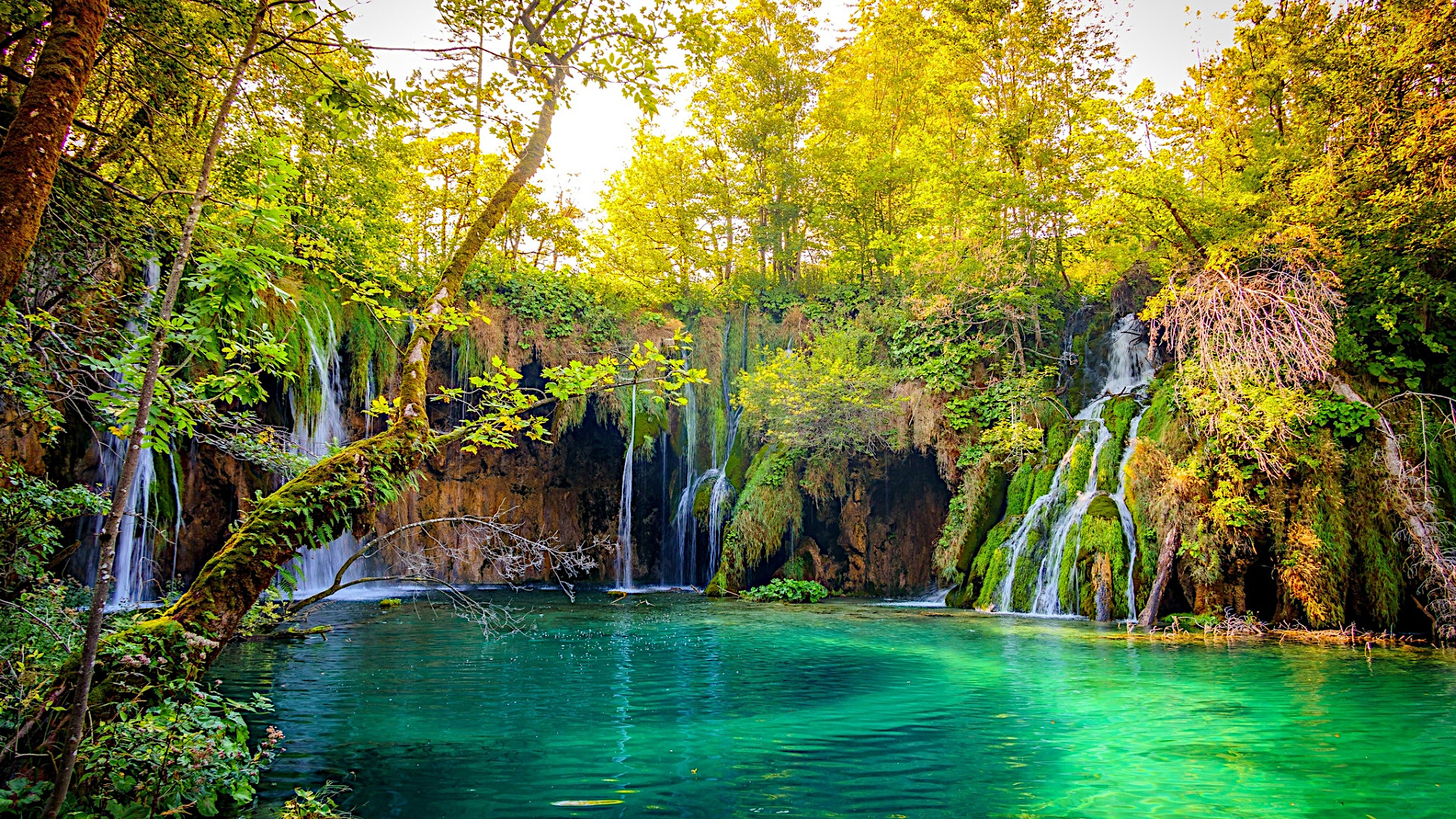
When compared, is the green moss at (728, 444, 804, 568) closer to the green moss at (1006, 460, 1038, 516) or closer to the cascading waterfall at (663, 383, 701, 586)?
the cascading waterfall at (663, 383, 701, 586)

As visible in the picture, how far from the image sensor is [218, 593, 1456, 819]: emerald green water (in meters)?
4.23

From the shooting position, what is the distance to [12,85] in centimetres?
366

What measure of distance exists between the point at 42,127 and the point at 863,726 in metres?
6.06

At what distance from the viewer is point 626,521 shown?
20641 mm

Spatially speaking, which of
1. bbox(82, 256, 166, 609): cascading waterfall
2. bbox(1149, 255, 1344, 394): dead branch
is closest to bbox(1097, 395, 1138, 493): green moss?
bbox(1149, 255, 1344, 394): dead branch

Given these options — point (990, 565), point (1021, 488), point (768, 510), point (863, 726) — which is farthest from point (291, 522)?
point (768, 510)

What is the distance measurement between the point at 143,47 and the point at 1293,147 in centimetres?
1509

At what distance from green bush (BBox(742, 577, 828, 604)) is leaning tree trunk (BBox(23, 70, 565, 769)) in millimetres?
12848

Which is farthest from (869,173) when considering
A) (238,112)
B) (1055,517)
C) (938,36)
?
(238,112)

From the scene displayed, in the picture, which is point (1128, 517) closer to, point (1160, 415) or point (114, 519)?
point (1160, 415)

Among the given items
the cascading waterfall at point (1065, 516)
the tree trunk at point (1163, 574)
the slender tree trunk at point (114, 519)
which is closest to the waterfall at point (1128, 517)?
the cascading waterfall at point (1065, 516)

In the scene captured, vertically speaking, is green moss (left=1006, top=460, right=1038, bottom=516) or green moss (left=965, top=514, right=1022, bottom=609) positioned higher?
green moss (left=1006, top=460, right=1038, bottom=516)

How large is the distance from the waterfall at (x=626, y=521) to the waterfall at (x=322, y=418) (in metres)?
7.19

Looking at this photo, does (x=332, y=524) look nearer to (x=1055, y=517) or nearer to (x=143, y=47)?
(x=143, y=47)
